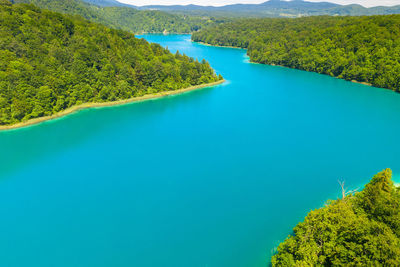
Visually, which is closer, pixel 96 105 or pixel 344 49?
pixel 96 105

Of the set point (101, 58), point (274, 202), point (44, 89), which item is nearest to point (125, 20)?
point (101, 58)

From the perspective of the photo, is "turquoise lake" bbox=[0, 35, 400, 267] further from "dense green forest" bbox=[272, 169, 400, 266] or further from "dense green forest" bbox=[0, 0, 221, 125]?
"dense green forest" bbox=[0, 0, 221, 125]

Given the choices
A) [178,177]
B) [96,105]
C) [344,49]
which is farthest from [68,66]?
[344,49]

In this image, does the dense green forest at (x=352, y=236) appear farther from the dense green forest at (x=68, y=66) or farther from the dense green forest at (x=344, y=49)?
the dense green forest at (x=344, y=49)

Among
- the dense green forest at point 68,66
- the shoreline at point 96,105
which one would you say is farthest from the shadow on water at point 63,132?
the dense green forest at point 68,66

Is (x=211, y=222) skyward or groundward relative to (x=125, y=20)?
groundward

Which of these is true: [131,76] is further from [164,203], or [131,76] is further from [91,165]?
[164,203]

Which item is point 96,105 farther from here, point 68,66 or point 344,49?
point 344,49
